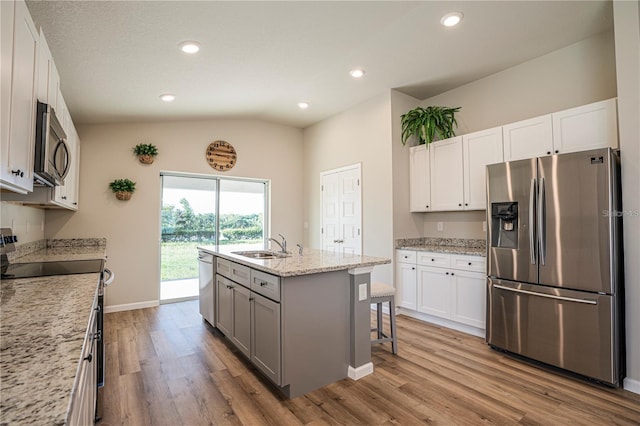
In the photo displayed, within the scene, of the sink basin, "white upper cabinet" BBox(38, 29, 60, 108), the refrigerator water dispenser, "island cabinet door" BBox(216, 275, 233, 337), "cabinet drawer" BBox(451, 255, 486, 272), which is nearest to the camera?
"white upper cabinet" BBox(38, 29, 60, 108)

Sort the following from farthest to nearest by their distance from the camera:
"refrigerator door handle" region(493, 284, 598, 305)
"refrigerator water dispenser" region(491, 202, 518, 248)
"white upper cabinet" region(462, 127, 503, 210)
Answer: "white upper cabinet" region(462, 127, 503, 210) < "refrigerator water dispenser" region(491, 202, 518, 248) < "refrigerator door handle" region(493, 284, 598, 305)

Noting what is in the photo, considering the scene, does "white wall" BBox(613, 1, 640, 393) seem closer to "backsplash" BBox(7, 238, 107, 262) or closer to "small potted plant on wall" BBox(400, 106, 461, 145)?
"small potted plant on wall" BBox(400, 106, 461, 145)

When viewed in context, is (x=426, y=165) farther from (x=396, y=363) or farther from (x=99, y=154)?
(x=99, y=154)

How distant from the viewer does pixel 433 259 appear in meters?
3.84

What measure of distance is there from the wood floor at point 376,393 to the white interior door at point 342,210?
→ 6.46 ft

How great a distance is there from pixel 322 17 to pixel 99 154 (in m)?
3.55

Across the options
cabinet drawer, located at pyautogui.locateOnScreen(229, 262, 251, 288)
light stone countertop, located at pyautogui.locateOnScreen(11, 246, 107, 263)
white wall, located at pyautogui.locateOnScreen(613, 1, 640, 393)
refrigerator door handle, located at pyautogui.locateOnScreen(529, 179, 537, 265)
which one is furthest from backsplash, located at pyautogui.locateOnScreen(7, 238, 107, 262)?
white wall, located at pyautogui.locateOnScreen(613, 1, 640, 393)

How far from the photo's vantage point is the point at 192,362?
9.46 ft

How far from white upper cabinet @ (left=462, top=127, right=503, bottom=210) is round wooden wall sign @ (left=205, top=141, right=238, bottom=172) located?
3.50m

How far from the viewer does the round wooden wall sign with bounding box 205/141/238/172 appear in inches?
206

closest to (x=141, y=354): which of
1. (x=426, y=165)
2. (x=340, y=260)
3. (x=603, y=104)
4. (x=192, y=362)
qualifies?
(x=192, y=362)

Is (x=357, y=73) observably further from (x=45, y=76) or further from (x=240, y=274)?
(x=45, y=76)

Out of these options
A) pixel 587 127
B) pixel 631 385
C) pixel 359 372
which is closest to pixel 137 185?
pixel 359 372

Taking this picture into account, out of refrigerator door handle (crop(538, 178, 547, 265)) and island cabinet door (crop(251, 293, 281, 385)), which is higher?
refrigerator door handle (crop(538, 178, 547, 265))
